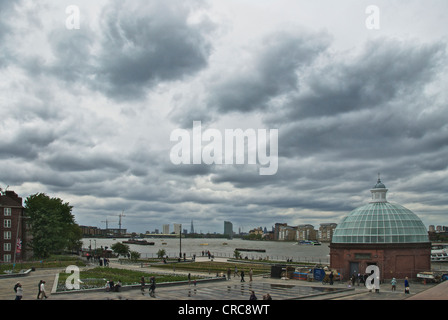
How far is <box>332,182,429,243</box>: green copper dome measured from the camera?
48.0 metres

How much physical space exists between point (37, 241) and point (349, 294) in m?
58.6

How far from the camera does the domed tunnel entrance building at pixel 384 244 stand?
46.8m

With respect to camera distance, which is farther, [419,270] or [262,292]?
[419,270]

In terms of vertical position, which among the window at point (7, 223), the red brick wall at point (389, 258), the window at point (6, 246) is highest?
the window at point (7, 223)

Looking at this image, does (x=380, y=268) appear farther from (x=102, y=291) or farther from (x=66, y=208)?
(x=66, y=208)

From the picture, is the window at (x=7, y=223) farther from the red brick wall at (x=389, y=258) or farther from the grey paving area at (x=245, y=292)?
the red brick wall at (x=389, y=258)

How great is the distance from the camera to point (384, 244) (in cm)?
4697

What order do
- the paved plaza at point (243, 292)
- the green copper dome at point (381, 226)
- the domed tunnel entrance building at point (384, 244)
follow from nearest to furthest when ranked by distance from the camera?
the paved plaza at point (243, 292) → the domed tunnel entrance building at point (384, 244) → the green copper dome at point (381, 226)

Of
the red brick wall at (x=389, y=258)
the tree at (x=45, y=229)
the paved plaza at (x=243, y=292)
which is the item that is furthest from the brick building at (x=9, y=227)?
the red brick wall at (x=389, y=258)

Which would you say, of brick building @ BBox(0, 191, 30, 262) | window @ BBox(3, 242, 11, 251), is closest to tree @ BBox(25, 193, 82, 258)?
brick building @ BBox(0, 191, 30, 262)

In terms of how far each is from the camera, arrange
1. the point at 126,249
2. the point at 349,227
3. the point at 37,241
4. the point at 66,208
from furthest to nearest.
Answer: the point at 66,208
the point at 126,249
the point at 37,241
the point at 349,227

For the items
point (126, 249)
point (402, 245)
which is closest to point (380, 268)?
point (402, 245)
